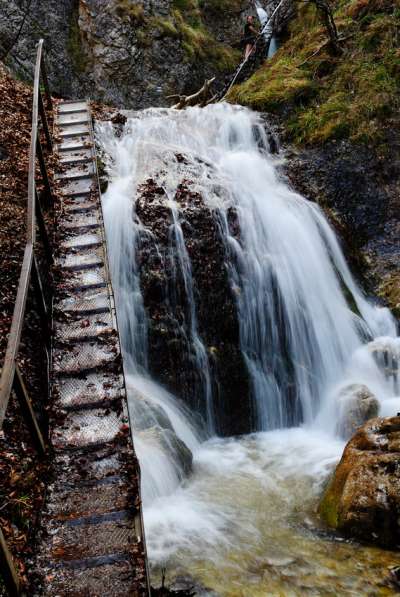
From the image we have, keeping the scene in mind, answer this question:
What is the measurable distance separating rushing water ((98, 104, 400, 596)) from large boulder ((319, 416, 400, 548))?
18 cm

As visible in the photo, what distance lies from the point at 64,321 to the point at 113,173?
495 centimetres

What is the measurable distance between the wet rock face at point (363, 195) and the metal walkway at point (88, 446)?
502cm

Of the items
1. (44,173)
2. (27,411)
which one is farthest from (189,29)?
(27,411)

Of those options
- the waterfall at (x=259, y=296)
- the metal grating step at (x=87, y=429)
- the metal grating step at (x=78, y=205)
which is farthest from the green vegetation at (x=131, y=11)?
the metal grating step at (x=87, y=429)

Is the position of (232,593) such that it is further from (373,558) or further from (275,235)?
(275,235)

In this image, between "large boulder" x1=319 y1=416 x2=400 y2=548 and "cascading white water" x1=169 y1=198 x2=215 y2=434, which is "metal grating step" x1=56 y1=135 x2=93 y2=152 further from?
"large boulder" x1=319 y1=416 x2=400 y2=548

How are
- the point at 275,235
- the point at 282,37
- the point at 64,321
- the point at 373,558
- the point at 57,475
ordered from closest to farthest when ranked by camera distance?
the point at 57,475
the point at 373,558
the point at 64,321
the point at 275,235
the point at 282,37

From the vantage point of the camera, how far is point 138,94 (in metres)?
18.5

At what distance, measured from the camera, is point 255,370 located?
7.84m

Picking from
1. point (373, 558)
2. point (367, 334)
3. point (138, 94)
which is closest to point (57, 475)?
point (373, 558)

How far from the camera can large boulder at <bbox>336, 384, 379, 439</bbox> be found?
274 inches

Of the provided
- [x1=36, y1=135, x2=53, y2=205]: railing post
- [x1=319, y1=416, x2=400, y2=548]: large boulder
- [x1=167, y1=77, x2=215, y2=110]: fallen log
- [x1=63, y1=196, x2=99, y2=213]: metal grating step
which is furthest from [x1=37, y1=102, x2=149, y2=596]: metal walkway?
[x1=167, y1=77, x2=215, y2=110]: fallen log

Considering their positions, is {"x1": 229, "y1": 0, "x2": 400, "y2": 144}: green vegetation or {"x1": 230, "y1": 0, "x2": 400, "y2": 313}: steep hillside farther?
{"x1": 229, "y1": 0, "x2": 400, "y2": 144}: green vegetation

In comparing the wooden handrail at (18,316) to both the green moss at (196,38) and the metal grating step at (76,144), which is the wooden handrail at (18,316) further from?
the green moss at (196,38)
